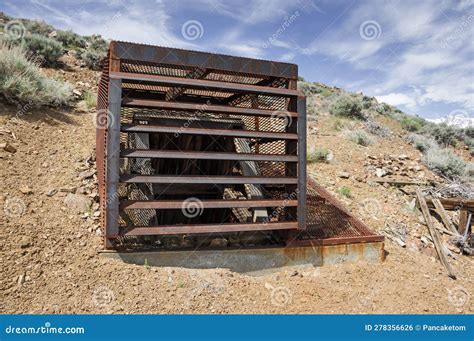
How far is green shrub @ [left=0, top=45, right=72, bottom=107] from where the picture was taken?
6988 mm

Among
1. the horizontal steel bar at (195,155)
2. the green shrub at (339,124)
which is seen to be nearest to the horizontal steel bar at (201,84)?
the horizontal steel bar at (195,155)

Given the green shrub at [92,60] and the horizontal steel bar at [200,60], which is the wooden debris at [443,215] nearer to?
the horizontal steel bar at [200,60]

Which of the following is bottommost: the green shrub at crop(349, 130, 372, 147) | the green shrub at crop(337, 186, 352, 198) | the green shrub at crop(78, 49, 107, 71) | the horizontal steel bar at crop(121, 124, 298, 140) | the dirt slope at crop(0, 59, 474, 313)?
the dirt slope at crop(0, 59, 474, 313)

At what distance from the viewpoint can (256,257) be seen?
16.2ft

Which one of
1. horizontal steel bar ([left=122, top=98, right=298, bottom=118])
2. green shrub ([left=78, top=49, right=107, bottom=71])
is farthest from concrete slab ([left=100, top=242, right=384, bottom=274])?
green shrub ([left=78, top=49, right=107, bottom=71])

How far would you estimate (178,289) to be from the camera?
4062 millimetres

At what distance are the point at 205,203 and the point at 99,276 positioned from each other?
4.59ft

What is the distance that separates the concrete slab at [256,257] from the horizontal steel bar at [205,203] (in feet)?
1.72

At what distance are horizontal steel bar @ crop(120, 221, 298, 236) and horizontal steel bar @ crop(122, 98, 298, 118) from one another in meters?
1.36

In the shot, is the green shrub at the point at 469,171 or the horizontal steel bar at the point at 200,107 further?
the green shrub at the point at 469,171

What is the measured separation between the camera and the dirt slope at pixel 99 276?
3.77 m

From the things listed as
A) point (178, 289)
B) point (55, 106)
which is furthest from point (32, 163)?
point (178, 289)

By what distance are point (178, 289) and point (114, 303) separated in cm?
66

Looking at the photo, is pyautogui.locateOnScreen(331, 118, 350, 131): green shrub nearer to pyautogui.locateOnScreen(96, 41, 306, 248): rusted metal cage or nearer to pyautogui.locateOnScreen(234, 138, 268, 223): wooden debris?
pyautogui.locateOnScreen(96, 41, 306, 248): rusted metal cage
